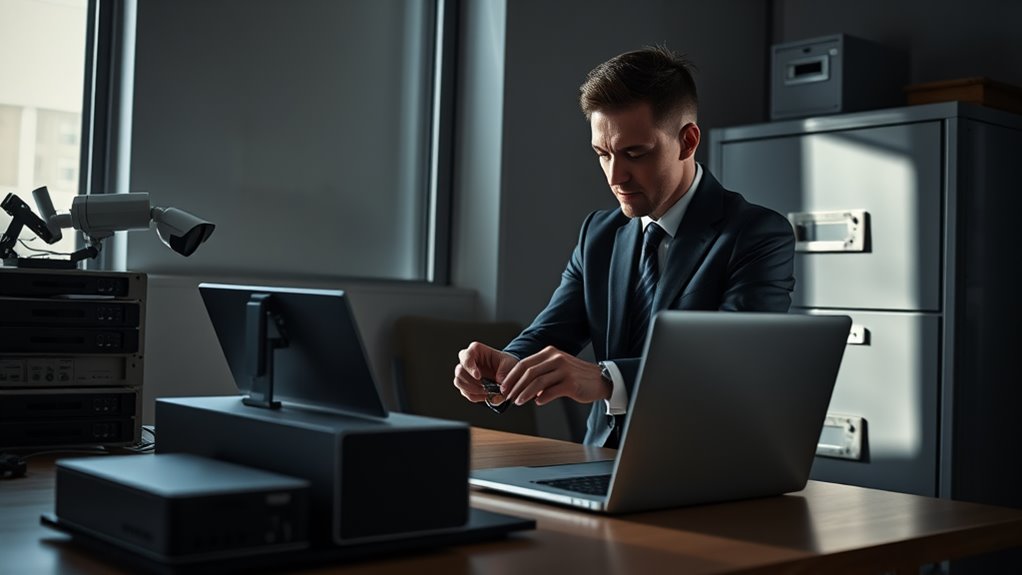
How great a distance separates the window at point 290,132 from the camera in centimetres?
314

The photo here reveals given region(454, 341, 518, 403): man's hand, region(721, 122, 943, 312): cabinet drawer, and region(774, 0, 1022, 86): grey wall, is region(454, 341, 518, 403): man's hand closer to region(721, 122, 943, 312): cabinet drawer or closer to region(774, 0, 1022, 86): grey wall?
region(721, 122, 943, 312): cabinet drawer

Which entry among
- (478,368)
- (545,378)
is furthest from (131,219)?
(545,378)

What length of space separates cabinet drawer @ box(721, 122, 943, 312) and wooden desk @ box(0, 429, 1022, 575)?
187 cm

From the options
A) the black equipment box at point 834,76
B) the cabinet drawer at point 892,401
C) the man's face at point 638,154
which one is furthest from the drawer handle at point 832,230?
the man's face at point 638,154

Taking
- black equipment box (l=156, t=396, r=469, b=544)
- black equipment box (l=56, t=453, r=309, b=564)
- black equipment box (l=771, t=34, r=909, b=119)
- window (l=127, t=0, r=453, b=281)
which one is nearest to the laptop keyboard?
black equipment box (l=156, t=396, r=469, b=544)

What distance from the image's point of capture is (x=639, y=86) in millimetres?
2092

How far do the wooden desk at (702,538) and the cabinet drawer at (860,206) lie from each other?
1.87 m

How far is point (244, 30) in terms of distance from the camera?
3.33 meters

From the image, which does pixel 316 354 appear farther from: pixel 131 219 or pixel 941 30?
pixel 941 30

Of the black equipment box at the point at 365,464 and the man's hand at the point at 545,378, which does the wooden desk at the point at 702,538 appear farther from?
the man's hand at the point at 545,378

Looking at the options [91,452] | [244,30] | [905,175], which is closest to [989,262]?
[905,175]

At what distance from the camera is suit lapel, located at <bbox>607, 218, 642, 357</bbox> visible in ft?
7.31

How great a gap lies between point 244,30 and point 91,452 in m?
1.78

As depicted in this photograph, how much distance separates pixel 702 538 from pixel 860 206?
8.05 ft
